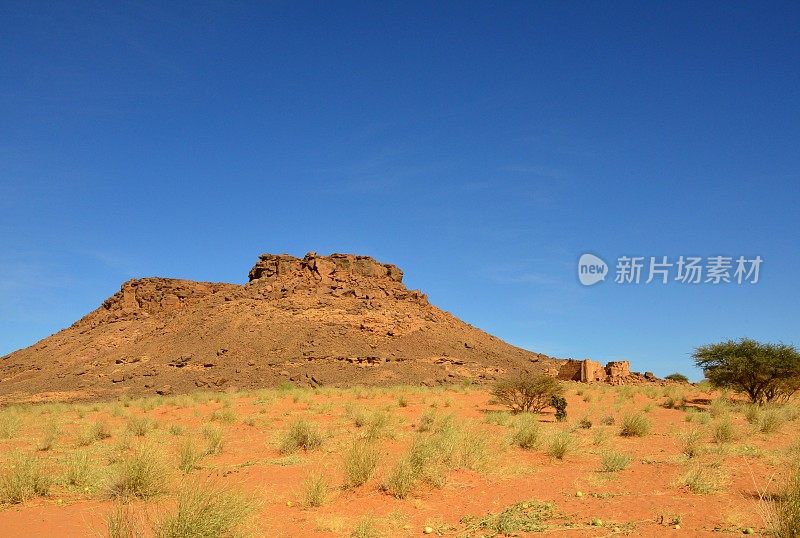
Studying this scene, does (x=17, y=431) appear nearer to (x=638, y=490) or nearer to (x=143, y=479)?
(x=143, y=479)

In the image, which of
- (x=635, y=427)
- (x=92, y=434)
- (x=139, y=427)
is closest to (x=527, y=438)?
(x=635, y=427)

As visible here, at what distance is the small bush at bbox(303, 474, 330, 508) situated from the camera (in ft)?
27.2

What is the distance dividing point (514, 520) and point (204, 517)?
3.66 metres

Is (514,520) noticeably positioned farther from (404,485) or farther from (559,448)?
(559,448)

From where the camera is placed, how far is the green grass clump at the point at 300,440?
1389 cm

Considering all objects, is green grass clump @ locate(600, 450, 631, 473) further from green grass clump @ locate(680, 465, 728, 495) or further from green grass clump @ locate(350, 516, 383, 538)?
green grass clump @ locate(350, 516, 383, 538)

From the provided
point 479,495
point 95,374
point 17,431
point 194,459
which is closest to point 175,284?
point 95,374

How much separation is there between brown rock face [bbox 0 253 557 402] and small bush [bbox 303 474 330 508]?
126 ft

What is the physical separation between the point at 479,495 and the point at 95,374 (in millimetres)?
54104

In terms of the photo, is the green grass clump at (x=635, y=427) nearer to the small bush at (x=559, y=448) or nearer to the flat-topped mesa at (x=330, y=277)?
the small bush at (x=559, y=448)

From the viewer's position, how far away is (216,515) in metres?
6.11

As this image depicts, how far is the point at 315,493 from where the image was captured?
27.3ft

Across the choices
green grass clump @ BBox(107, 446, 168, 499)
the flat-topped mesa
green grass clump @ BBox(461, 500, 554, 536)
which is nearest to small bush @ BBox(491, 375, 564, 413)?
green grass clump @ BBox(461, 500, 554, 536)

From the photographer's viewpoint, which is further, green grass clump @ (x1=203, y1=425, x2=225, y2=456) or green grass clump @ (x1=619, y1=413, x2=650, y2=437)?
green grass clump @ (x1=619, y1=413, x2=650, y2=437)
